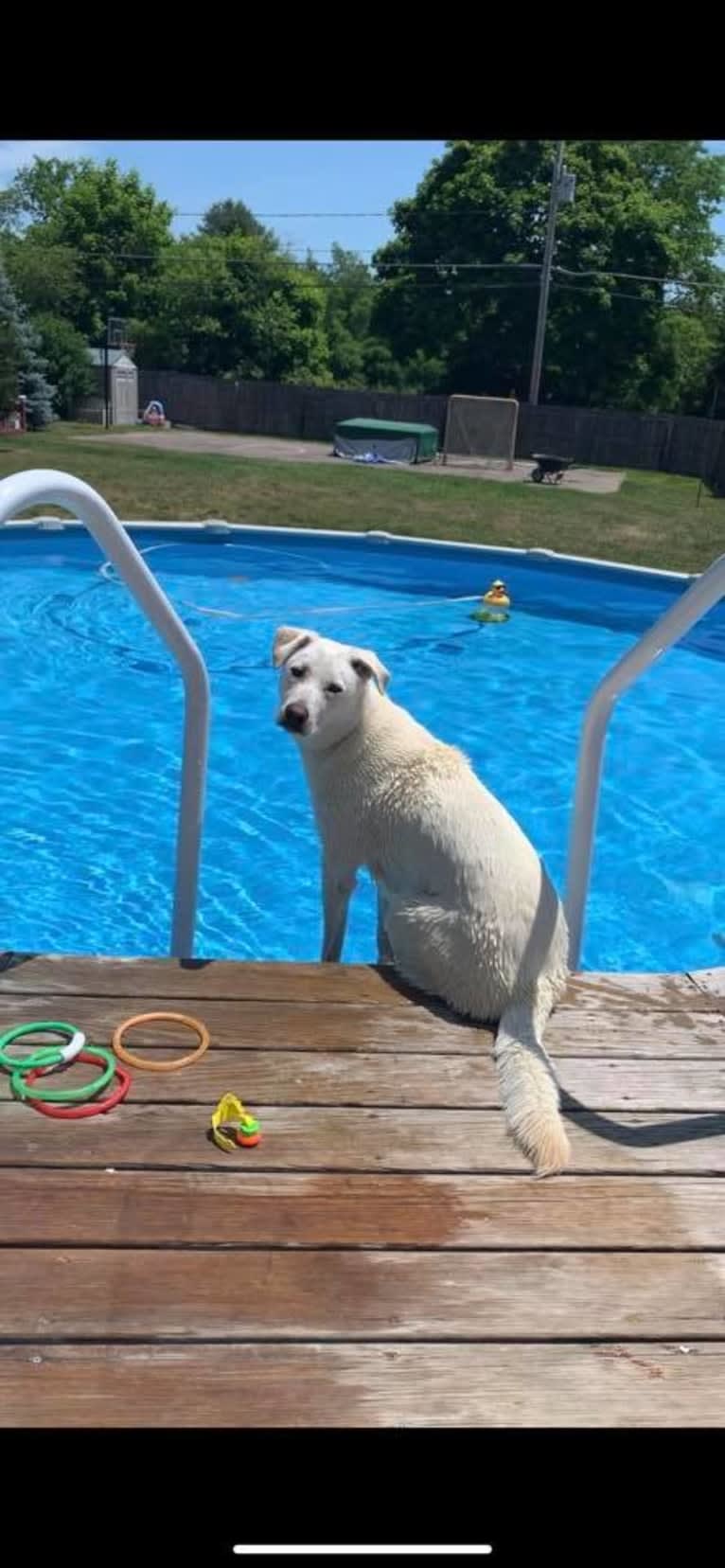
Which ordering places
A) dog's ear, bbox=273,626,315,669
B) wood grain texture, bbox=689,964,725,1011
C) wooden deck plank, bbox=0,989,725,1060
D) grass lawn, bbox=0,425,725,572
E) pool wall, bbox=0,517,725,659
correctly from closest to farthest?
wooden deck plank, bbox=0,989,725,1060, wood grain texture, bbox=689,964,725,1011, dog's ear, bbox=273,626,315,669, pool wall, bbox=0,517,725,659, grass lawn, bbox=0,425,725,572

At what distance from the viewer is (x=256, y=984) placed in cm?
342

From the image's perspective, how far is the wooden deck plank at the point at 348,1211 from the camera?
91.7 inches

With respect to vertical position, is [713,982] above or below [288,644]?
below

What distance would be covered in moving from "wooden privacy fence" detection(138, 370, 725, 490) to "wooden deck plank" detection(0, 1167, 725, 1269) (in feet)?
106

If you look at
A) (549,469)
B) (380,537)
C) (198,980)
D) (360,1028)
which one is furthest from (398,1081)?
(549,469)

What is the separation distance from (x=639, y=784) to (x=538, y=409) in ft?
98.2

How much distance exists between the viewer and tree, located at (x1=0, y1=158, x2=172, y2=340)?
182 ft

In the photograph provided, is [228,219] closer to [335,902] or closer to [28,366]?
[28,366]

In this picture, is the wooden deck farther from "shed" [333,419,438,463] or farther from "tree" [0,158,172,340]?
"tree" [0,158,172,340]

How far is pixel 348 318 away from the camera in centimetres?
7006

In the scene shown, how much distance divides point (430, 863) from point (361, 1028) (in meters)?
0.60
